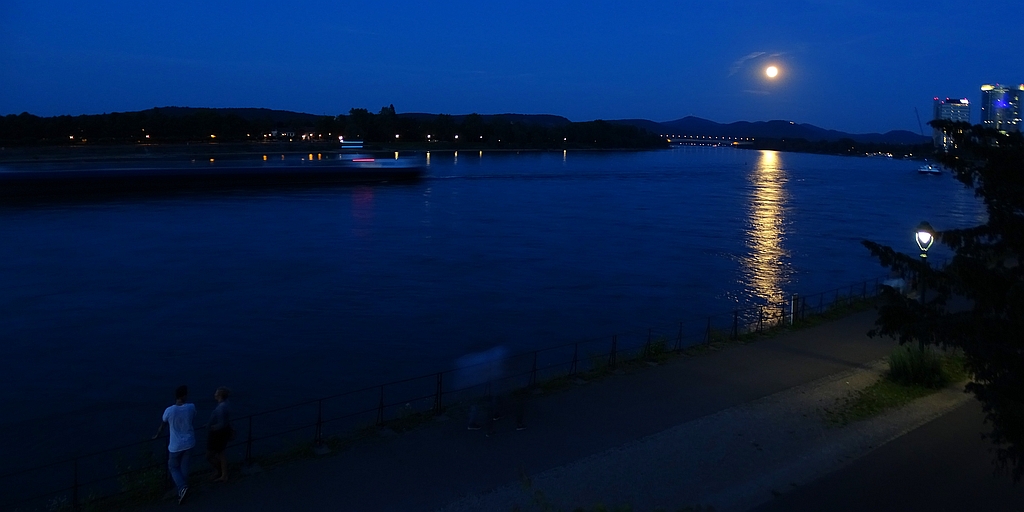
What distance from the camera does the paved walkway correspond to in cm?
545

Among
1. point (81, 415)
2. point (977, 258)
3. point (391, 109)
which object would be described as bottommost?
point (81, 415)

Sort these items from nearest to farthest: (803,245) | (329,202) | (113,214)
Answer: (803,245) → (113,214) → (329,202)

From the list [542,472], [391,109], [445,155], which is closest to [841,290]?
[542,472]

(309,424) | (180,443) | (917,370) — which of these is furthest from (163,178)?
(917,370)

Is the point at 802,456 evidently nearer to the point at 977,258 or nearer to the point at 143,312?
the point at 977,258

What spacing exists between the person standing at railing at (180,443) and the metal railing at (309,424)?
340 millimetres

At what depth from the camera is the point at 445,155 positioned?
110 meters

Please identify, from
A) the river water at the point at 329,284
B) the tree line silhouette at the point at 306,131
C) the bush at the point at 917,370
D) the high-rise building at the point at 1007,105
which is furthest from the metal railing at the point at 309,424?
the tree line silhouette at the point at 306,131

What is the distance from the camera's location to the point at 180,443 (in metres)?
5.41

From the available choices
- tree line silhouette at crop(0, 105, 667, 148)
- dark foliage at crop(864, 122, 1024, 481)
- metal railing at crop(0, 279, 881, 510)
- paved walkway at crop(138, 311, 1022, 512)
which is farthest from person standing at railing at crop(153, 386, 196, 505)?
tree line silhouette at crop(0, 105, 667, 148)

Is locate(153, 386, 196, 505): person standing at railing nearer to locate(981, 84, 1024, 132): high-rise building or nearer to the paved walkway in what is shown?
the paved walkway

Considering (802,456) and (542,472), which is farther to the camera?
(802,456)

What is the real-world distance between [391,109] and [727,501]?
5334 inches

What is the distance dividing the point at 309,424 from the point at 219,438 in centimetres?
368
